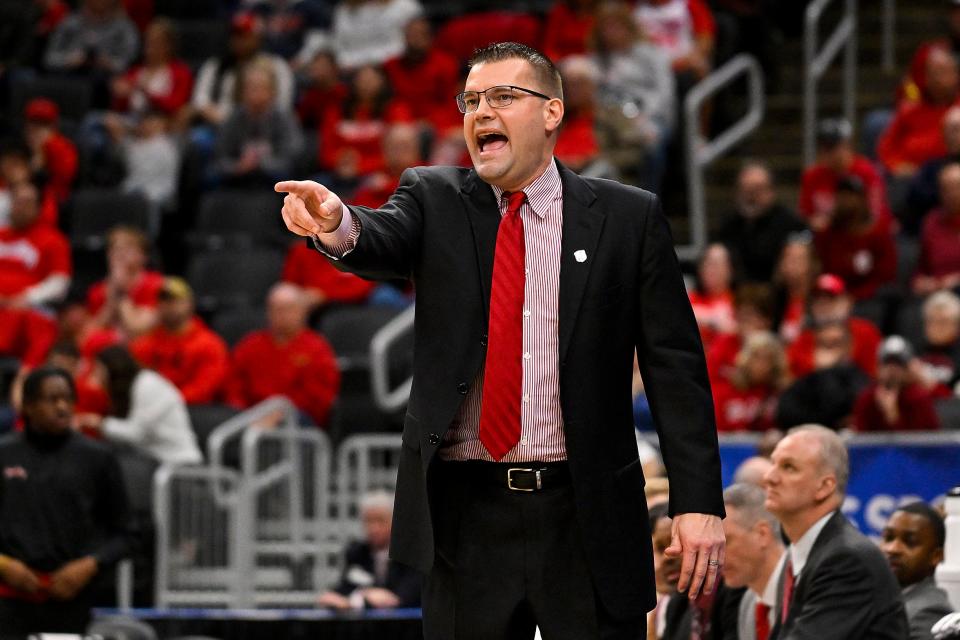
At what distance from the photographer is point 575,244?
3.97 meters

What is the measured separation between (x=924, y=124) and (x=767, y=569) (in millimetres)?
6498

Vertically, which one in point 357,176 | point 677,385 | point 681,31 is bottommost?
point 677,385

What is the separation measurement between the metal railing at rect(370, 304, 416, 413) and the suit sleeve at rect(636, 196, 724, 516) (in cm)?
632

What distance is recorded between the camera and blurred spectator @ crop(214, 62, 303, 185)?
43.5 ft

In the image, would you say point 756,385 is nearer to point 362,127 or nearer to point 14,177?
point 362,127

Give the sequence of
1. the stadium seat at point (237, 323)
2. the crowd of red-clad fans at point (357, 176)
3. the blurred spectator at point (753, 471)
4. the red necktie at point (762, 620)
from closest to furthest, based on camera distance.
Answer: the red necktie at point (762, 620) → the blurred spectator at point (753, 471) → the crowd of red-clad fans at point (357, 176) → the stadium seat at point (237, 323)

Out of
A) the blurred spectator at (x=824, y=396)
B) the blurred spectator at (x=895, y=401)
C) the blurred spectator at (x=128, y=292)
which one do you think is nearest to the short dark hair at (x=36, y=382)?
the blurred spectator at (x=128, y=292)

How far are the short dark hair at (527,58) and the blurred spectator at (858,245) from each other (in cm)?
733

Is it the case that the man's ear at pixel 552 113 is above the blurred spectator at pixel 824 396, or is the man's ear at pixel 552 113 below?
above

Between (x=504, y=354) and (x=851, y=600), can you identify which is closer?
(x=504, y=354)

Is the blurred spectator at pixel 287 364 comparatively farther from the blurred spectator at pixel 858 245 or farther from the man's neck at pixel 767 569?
the man's neck at pixel 767 569

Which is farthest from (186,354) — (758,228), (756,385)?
(758,228)

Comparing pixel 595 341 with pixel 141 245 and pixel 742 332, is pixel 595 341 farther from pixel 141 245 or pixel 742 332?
pixel 141 245

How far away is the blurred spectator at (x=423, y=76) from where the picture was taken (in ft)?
44.4
